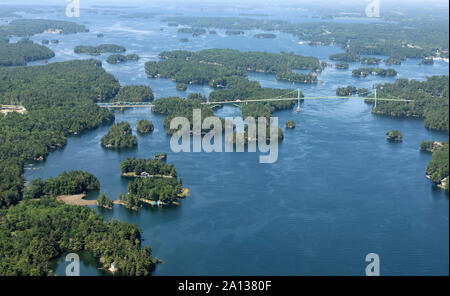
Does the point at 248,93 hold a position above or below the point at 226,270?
above

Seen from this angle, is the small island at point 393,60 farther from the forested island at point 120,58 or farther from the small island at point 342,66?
the forested island at point 120,58

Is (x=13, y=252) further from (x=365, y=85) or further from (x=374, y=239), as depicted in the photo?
(x=365, y=85)

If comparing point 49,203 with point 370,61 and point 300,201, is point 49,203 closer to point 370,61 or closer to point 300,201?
point 300,201

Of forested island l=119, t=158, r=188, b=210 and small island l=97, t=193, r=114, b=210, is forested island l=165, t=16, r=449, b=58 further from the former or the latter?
small island l=97, t=193, r=114, b=210
